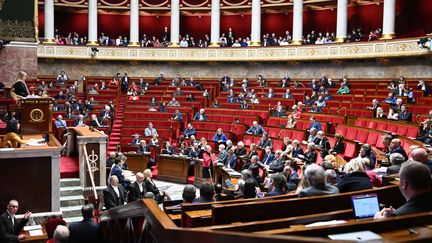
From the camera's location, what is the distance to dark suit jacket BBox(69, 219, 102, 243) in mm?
5336

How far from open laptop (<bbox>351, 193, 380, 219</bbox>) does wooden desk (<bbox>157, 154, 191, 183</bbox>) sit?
10.5 m

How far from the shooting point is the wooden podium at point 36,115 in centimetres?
966

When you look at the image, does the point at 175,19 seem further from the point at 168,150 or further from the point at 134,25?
the point at 168,150

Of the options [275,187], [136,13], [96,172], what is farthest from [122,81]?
[275,187]

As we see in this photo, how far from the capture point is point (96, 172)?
9.27 m

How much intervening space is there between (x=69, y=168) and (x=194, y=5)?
1948cm

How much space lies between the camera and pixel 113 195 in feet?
26.2

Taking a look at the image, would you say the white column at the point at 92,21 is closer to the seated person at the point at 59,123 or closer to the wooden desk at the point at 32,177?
the seated person at the point at 59,123

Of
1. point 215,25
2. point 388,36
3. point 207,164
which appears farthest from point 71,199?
point 215,25

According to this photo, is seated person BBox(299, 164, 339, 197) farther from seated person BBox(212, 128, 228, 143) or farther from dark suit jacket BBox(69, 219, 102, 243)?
seated person BBox(212, 128, 228, 143)

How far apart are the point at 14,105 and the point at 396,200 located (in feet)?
33.2

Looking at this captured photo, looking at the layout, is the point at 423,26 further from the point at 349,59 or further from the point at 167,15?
the point at 167,15

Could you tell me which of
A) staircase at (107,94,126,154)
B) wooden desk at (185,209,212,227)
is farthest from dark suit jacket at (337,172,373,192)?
staircase at (107,94,126,154)

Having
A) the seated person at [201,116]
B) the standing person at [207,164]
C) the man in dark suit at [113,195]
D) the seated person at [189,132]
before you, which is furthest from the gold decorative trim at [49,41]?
the man in dark suit at [113,195]
